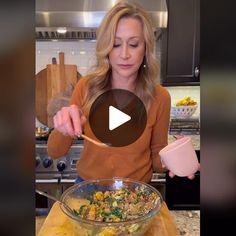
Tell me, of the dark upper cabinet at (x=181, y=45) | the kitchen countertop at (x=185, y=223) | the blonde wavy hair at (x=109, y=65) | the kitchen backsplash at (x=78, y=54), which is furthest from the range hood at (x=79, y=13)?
the kitchen countertop at (x=185, y=223)

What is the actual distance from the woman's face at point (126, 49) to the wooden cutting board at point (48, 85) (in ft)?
1.37

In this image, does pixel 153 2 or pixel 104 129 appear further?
pixel 153 2

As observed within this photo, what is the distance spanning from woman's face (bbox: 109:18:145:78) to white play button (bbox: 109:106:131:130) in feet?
0.20

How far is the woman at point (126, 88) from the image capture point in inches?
16.8

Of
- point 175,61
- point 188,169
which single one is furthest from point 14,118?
point 175,61

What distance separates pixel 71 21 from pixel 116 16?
1.36 ft

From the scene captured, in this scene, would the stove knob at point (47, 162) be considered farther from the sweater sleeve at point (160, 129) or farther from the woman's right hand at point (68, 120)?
the woman's right hand at point (68, 120)

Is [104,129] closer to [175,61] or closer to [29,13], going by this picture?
[29,13]

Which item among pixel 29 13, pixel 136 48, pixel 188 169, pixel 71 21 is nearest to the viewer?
pixel 29 13

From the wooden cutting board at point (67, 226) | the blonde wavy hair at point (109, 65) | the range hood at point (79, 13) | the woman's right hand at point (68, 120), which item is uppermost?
the range hood at point (79, 13)

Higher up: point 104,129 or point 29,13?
point 29,13

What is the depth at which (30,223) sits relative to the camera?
137 millimetres

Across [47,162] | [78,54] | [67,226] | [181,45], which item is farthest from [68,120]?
[78,54]

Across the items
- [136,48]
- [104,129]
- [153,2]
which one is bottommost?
[104,129]
